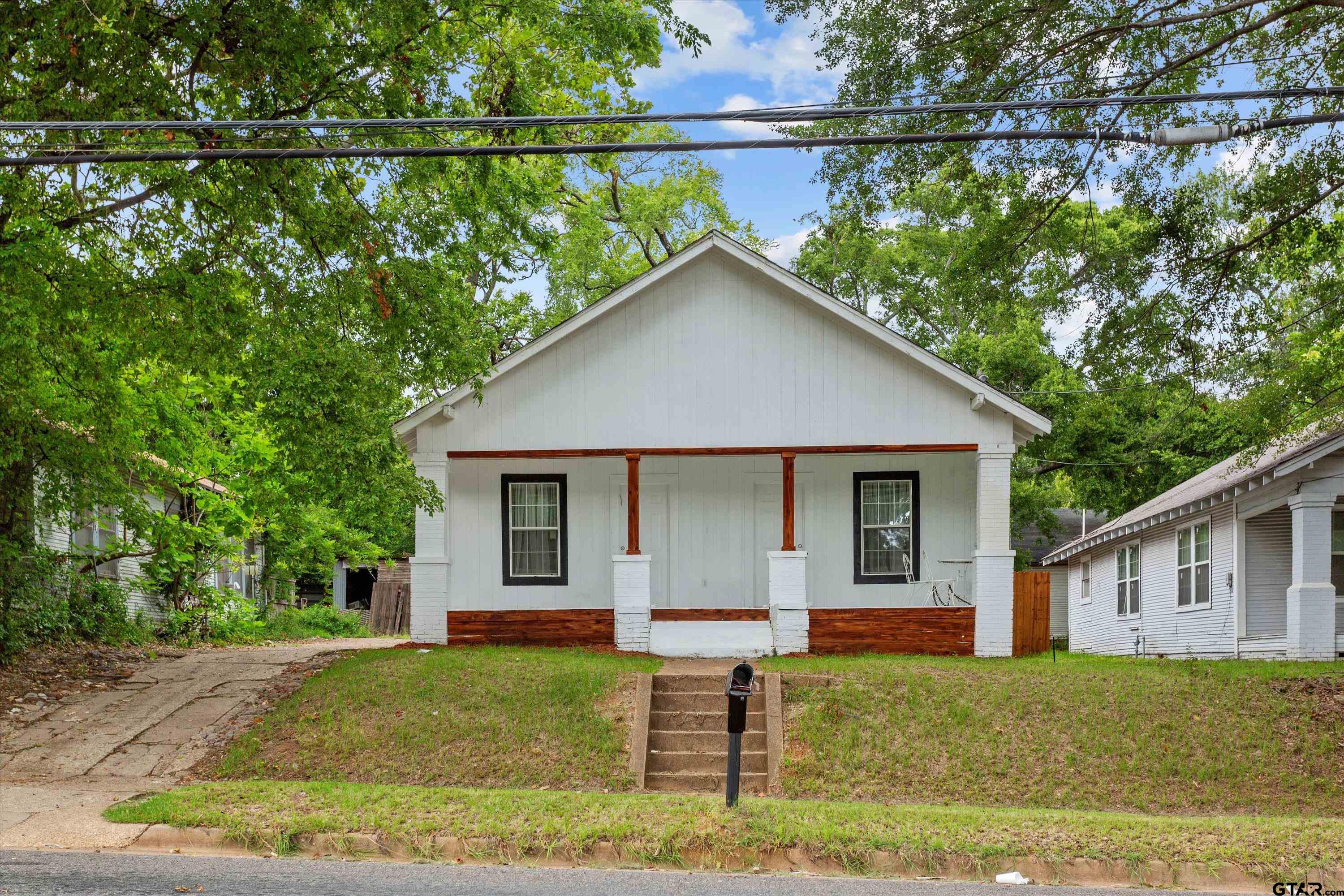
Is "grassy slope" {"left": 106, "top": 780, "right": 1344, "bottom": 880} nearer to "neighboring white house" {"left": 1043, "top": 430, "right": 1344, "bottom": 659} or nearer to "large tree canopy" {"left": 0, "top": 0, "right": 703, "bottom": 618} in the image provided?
"large tree canopy" {"left": 0, "top": 0, "right": 703, "bottom": 618}

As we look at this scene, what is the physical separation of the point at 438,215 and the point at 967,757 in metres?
9.54

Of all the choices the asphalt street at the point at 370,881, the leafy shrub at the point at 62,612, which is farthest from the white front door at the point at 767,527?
the asphalt street at the point at 370,881

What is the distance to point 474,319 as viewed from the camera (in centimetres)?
1853

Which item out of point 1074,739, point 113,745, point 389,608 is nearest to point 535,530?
point 113,745

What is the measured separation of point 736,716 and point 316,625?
22.9m

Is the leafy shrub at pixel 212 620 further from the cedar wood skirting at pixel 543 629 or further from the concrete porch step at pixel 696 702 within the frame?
the concrete porch step at pixel 696 702

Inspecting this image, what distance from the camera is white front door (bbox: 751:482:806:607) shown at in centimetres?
1961

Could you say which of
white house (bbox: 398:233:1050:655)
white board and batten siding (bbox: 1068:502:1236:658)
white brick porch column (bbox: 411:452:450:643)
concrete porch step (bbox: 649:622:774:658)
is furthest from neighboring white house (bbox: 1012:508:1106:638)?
white brick porch column (bbox: 411:452:450:643)

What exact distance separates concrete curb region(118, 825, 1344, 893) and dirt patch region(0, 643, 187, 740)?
5.84 m

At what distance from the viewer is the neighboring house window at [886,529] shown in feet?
63.7

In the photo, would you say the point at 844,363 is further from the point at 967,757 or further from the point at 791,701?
the point at 967,757

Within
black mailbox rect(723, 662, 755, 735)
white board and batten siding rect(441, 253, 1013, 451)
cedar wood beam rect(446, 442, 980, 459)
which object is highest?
white board and batten siding rect(441, 253, 1013, 451)

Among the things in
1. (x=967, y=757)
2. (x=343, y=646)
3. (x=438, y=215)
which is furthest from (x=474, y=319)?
(x=967, y=757)

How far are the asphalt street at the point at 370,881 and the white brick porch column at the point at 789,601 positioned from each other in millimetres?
9617
